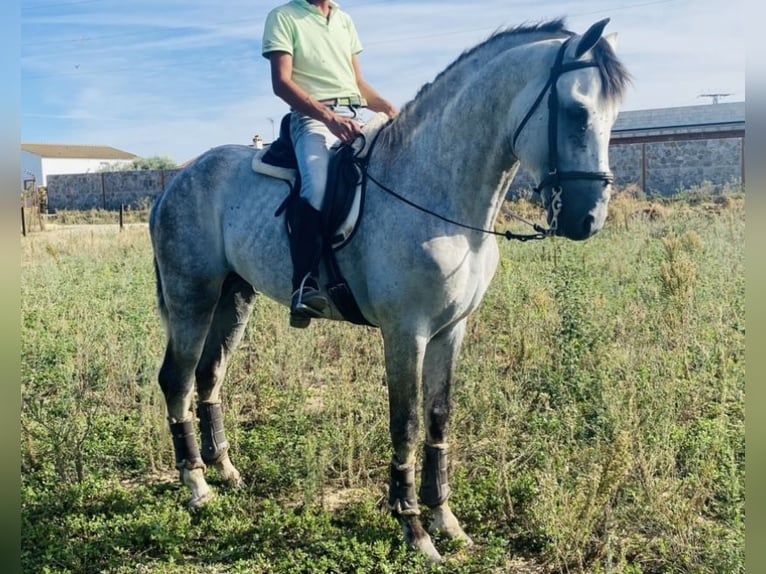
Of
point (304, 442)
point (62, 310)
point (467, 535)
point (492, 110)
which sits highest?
point (492, 110)

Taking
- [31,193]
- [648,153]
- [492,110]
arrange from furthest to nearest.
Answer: [31,193] < [648,153] < [492,110]

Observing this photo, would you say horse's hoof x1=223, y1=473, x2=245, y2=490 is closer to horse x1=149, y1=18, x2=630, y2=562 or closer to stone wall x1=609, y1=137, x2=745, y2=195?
horse x1=149, y1=18, x2=630, y2=562

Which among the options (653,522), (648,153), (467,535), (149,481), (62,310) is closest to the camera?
(653,522)

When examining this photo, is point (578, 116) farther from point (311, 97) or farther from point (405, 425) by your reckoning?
point (405, 425)

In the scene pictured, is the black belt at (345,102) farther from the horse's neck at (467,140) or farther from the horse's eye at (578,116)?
the horse's eye at (578,116)

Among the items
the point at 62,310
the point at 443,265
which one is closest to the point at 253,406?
the point at 443,265

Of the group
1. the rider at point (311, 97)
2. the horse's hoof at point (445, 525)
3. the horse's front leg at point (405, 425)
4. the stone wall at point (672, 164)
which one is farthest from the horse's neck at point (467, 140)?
the stone wall at point (672, 164)

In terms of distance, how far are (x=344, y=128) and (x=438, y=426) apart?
1782 millimetres

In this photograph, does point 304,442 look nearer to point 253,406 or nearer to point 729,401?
point 253,406

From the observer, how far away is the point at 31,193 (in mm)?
22359

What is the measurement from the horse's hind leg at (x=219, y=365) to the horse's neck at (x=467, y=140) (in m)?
1.82

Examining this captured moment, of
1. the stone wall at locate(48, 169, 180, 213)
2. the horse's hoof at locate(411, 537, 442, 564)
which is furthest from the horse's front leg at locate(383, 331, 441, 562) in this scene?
the stone wall at locate(48, 169, 180, 213)

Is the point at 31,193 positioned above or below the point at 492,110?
above

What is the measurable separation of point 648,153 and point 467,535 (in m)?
18.4
